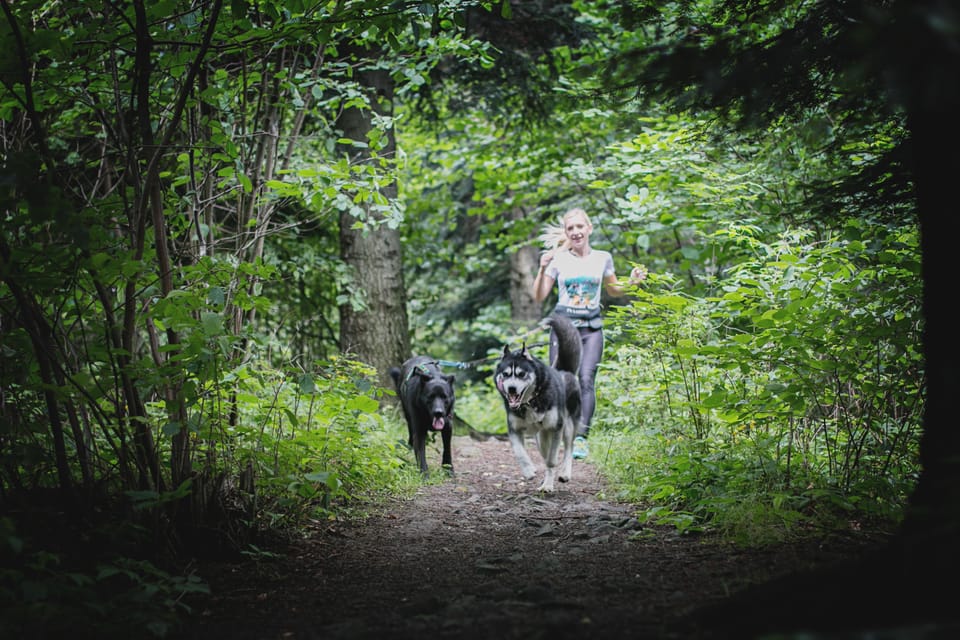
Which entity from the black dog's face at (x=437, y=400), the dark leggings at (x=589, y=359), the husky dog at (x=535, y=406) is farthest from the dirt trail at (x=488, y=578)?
the dark leggings at (x=589, y=359)

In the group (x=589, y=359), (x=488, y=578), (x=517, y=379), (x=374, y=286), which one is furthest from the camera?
(x=374, y=286)

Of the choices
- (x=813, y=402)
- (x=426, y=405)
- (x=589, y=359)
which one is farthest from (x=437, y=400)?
(x=813, y=402)

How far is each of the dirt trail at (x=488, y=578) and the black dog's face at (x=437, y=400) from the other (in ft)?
5.29

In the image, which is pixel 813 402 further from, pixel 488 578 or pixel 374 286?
pixel 374 286

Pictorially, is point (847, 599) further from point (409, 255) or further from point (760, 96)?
point (409, 255)

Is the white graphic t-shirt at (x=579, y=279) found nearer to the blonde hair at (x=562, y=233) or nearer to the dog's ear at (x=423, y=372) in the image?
the blonde hair at (x=562, y=233)

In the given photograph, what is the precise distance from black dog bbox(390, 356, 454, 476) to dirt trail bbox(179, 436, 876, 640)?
65.2 inches

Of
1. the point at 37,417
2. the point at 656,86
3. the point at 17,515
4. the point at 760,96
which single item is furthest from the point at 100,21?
the point at 760,96

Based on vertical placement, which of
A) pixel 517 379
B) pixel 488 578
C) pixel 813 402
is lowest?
pixel 488 578

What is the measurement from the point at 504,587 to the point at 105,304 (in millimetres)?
2282

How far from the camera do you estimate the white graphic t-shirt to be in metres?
7.42

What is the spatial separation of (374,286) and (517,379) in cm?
319

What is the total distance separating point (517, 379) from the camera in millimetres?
6066

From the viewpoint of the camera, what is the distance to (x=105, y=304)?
317 cm
